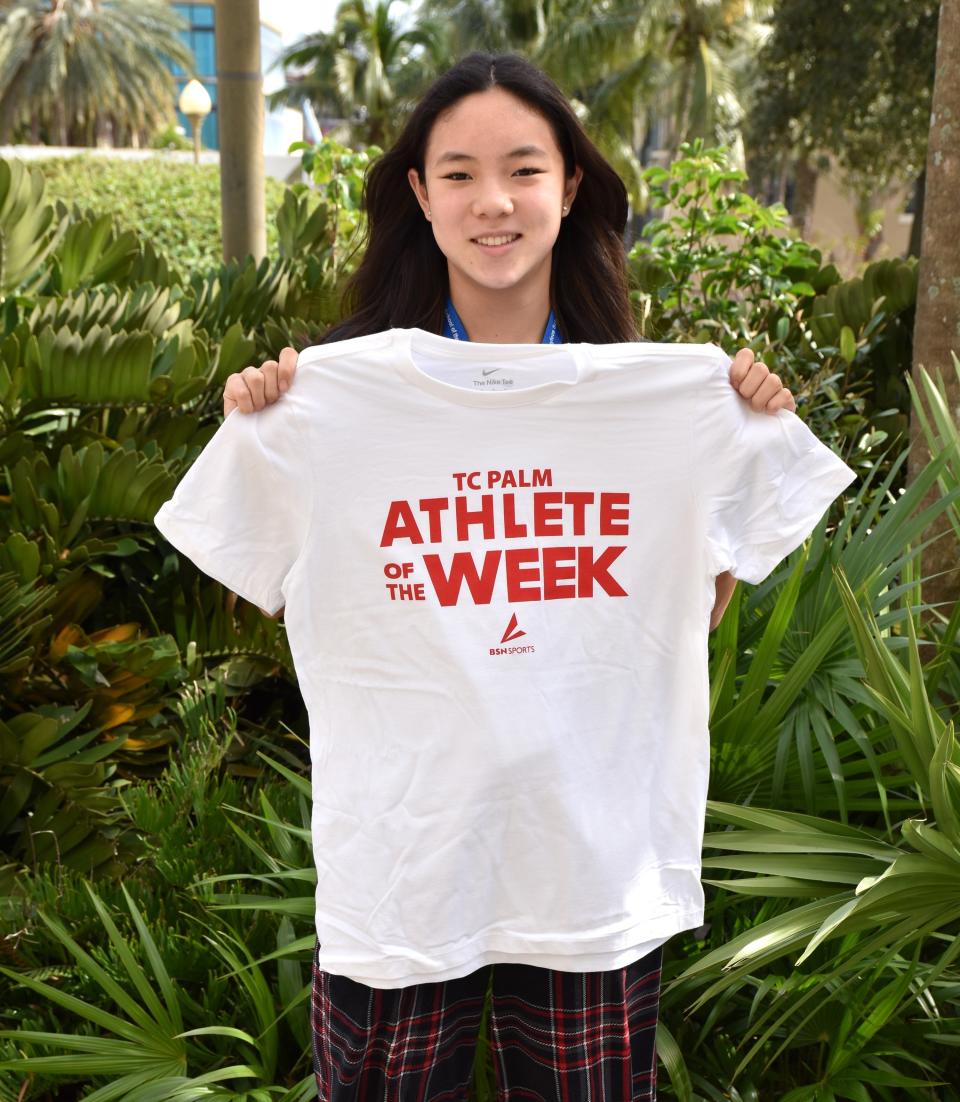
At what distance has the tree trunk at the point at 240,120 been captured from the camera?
17.3ft

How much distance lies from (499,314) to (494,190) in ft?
0.61

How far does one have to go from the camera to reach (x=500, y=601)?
173cm

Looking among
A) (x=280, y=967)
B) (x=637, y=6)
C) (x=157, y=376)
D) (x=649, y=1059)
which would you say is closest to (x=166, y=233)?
(x=157, y=376)

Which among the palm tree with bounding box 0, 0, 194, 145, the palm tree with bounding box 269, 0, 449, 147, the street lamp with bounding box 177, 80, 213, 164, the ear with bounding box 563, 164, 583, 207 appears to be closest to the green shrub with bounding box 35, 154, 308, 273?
the street lamp with bounding box 177, 80, 213, 164

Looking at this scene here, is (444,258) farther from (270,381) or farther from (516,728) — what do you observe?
(516,728)

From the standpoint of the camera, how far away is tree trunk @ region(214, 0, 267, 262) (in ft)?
17.3

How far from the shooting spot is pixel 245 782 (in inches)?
151

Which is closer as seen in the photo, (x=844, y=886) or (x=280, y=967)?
(x=844, y=886)

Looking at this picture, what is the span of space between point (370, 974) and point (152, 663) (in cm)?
198

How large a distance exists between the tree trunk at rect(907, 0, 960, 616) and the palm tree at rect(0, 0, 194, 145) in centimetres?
3992

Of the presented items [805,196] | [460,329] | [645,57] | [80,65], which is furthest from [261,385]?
[80,65]

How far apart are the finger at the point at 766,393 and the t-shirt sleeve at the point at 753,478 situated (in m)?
0.02

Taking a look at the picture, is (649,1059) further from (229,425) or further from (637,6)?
(637,6)

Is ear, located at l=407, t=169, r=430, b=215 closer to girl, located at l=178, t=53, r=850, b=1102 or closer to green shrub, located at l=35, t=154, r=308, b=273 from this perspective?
girl, located at l=178, t=53, r=850, b=1102
